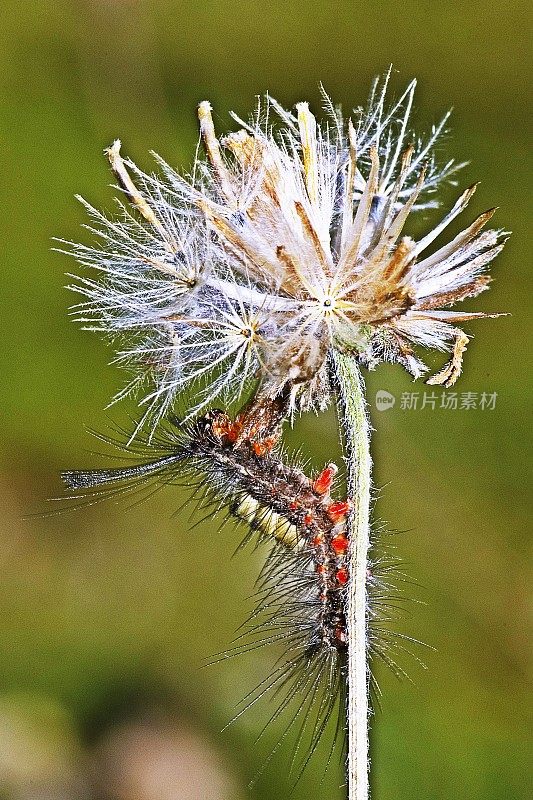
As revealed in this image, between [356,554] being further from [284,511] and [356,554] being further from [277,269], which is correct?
[277,269]

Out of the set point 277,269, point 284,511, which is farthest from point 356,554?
point 277,269

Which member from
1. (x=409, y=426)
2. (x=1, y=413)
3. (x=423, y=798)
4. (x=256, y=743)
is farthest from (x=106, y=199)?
(x=423, y=798)

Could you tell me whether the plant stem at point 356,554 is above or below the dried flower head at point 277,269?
below

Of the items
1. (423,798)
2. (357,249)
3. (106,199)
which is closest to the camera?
(357,249)

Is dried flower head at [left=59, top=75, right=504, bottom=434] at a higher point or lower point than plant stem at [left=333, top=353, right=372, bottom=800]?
higher

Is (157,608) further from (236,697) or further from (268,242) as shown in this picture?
(268,242)
